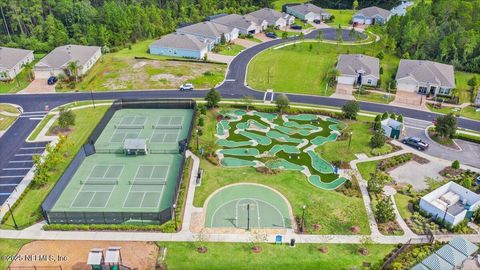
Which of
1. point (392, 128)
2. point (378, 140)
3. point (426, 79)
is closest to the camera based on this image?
point (378, 140)

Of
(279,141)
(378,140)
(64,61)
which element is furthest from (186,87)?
(378,140)

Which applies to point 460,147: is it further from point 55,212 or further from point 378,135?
point 55,212

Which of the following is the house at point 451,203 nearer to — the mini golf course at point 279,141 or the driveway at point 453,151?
the driveway at point 453,151

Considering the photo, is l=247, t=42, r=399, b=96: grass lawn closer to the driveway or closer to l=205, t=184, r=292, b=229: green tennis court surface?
the driveway

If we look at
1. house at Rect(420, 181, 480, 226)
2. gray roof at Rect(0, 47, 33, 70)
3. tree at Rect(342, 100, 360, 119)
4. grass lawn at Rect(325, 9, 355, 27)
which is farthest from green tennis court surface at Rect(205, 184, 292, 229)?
grass lawn at Rect(325, 9, 355, 27)

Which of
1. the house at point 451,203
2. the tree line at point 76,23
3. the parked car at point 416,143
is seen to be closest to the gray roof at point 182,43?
the tree line at point 76,23

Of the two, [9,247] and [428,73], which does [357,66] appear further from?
[9,247]
